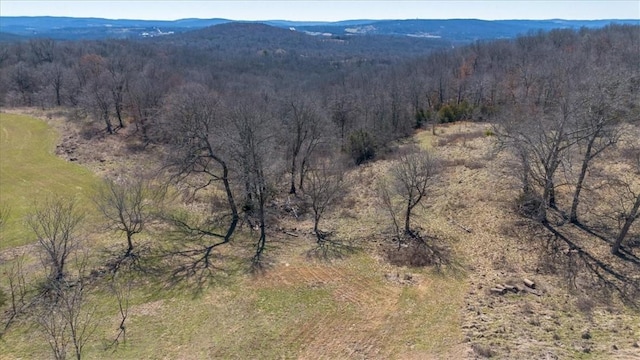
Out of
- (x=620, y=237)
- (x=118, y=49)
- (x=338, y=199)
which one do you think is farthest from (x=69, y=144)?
(x=118, y=49)

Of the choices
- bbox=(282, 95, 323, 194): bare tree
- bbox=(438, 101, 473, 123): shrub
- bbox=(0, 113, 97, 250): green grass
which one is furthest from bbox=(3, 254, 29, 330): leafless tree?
bbox=(438, 101, 473, 123): shrub

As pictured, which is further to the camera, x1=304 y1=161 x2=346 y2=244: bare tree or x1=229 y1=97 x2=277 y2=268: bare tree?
x1=229 y1=97 x2=277 y2=268: bare tree

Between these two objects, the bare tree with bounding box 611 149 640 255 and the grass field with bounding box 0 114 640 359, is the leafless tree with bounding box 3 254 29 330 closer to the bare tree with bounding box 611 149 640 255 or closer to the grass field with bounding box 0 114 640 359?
the grass field with bounding box 0 114 640 359

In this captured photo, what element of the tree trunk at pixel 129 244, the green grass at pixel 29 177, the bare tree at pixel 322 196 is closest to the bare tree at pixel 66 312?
the tree trunk at pixel 129 244

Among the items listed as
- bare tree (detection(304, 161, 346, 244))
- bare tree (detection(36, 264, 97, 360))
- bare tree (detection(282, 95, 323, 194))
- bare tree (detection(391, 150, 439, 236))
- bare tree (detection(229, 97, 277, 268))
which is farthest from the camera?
bare tree (detection(282, 95, 323, 194))

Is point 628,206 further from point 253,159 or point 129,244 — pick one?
point 129,244

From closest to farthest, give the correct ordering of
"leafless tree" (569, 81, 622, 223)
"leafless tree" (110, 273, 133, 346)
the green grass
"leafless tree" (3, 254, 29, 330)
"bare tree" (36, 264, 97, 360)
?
"bare tree" (36, 264, 97, 360)
"leafless tree" (110, 273, 133, 346)
"leafless tree" (3, 254, 29, 330)
"leafless tree" (569, 81, 622, 223)
the green grass

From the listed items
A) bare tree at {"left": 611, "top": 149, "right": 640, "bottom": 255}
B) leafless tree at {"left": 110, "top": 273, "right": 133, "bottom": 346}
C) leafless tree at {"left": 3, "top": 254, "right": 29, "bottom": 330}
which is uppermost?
bare tree at {"left": 611, "top": 149, "right": 640, "bottom": 255}

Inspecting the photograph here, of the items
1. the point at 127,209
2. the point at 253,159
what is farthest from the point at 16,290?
the point at 253,159

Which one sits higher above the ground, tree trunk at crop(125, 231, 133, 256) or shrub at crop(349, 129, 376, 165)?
shrub at crop(349, 129, 376, 165)
